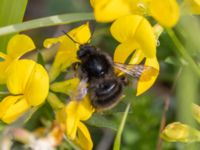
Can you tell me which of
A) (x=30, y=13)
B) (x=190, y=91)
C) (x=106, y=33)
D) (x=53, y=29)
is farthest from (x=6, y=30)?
(x=30, y=13)

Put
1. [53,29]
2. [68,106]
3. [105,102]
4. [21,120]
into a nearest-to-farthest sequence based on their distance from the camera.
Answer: [21,120] → [68,106] → [105,102] → [53,29]

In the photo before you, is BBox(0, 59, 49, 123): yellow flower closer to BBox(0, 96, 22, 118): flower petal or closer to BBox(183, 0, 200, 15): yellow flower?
BBox(0, 96, 22, 118): flower petal

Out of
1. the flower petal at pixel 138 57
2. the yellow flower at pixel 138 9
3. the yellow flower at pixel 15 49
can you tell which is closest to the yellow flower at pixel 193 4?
the yellow flower at pixel 138 9

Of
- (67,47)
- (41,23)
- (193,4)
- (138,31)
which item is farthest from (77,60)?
(193,4)

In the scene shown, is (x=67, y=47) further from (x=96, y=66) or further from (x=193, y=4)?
(x=193, y=4)

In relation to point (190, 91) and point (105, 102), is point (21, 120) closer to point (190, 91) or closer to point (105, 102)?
point (105, 102)

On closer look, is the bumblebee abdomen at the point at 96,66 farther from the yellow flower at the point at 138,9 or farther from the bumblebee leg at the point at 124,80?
the yellow flower at the point at 138,9
